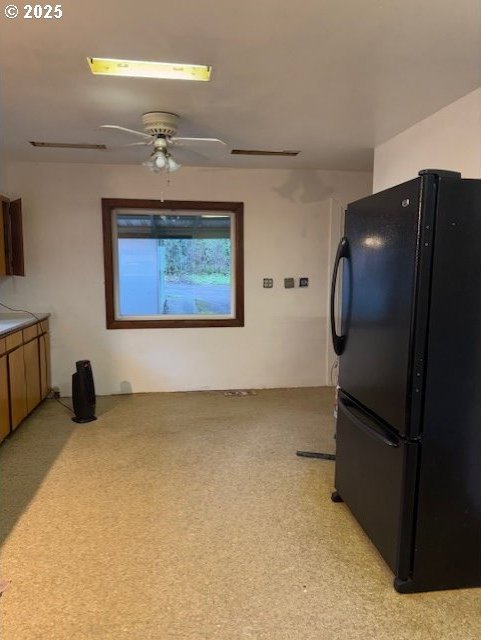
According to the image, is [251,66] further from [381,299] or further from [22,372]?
[22,372]

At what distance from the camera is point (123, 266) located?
4.61m

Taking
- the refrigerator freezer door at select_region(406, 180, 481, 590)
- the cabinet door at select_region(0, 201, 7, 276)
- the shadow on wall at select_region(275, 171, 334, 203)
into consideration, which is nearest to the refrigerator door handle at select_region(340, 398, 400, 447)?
the refrigerator freezer door at select_region(406, 180, 481, 590)

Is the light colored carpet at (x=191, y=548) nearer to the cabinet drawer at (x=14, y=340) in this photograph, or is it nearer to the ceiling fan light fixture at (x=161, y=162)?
the cabinet drawer at (x=14, y=340)

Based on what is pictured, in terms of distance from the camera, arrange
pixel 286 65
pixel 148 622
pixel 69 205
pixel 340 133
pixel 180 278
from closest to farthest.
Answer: pixel 148 622
pixel 286 65
pixel 340 133
pixel 69 205
pixel 180 278

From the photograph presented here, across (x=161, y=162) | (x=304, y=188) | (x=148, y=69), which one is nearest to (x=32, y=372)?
(x=161, y=162)

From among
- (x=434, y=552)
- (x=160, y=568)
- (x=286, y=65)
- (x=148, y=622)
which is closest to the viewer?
(x=148, y=622)

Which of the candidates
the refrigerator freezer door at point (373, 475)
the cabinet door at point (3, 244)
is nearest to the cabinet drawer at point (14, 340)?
the cabinet door at point (3, 244)

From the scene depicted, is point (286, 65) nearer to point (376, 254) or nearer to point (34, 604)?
point (376, 254)

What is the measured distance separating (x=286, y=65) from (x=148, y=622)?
2.66m

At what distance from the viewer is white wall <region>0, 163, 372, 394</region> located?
4359 millimetres

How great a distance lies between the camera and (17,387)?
347 centimetres

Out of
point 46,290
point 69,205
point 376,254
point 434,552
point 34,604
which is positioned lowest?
point 34,604

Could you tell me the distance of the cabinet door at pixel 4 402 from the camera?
10.3 feet

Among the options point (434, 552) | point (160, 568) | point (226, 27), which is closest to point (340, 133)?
point (226, 27)
